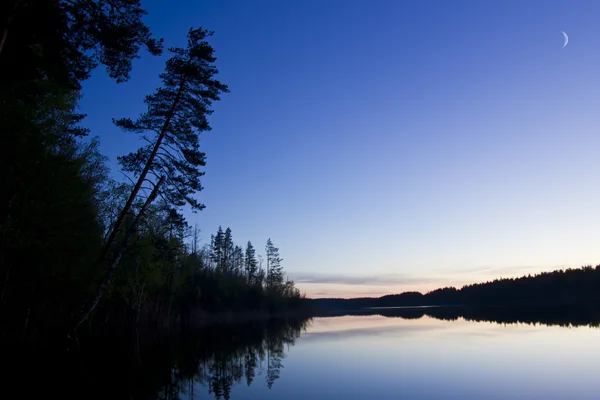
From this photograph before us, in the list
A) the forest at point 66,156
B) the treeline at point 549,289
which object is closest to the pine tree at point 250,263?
the treeline at point 549,289

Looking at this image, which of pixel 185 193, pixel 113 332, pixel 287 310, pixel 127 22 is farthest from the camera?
pixel 287 310

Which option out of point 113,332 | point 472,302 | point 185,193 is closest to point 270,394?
point 185,193

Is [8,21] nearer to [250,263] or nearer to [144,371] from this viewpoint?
[144,371]

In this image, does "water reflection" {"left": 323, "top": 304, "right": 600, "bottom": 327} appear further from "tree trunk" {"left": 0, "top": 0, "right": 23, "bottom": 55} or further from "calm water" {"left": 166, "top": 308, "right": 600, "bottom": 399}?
"tree trunk" {"left": 0, "top": 0, "right": 23, "bottom": 55}

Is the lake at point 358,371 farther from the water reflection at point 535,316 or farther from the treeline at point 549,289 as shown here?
the treeline at point 549,289

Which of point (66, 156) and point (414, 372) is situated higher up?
point (66, 156)

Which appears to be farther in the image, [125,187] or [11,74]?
[125,187]

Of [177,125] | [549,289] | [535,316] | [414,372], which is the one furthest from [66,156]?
[549,289]

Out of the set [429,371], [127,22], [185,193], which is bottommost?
[429,371]

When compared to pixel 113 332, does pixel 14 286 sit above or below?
above

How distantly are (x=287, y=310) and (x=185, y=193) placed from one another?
95576 millimetres

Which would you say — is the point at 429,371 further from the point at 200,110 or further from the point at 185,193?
the point at 200,110

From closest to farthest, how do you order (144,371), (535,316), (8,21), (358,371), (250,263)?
(8,21) → (358,371) → (144,371) → (535,316) → (250,263)

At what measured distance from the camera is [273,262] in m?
129
